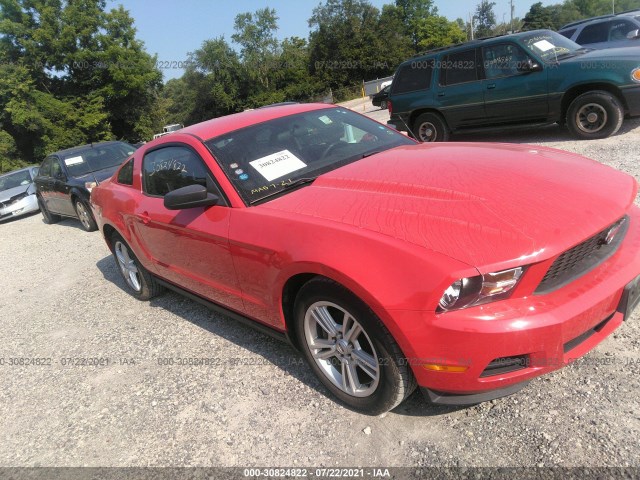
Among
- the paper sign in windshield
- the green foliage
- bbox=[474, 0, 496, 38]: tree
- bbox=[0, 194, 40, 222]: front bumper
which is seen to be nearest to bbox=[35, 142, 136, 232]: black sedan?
bbox=[0, 194, 40, 222]: front bumper

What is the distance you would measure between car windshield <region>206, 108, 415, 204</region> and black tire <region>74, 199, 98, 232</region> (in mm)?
6113

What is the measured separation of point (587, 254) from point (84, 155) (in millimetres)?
9080

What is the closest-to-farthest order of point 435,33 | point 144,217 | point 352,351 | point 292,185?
point 352,351 → point 292,185 → point 144,217 → point 435,33

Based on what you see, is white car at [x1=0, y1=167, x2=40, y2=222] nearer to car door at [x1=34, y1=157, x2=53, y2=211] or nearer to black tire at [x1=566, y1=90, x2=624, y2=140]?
car door at [x1=34, y1=157, x2=53, y2=211]

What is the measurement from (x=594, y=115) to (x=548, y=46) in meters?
1.42

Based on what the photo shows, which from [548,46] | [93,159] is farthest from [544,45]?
[93,159]

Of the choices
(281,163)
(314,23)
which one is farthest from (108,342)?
(314,23)

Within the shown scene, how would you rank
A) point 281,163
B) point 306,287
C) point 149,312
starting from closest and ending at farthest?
point 306,287, point 281,163, point 149,312

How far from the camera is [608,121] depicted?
680 cm

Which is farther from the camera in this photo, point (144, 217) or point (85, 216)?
point (85, 216)

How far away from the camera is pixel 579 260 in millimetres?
2141

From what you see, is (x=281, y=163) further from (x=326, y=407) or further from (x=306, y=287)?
(x=326, y=407)

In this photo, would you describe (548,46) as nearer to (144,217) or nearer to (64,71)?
(144,217)

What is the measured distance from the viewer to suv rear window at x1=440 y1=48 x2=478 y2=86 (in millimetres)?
7957
